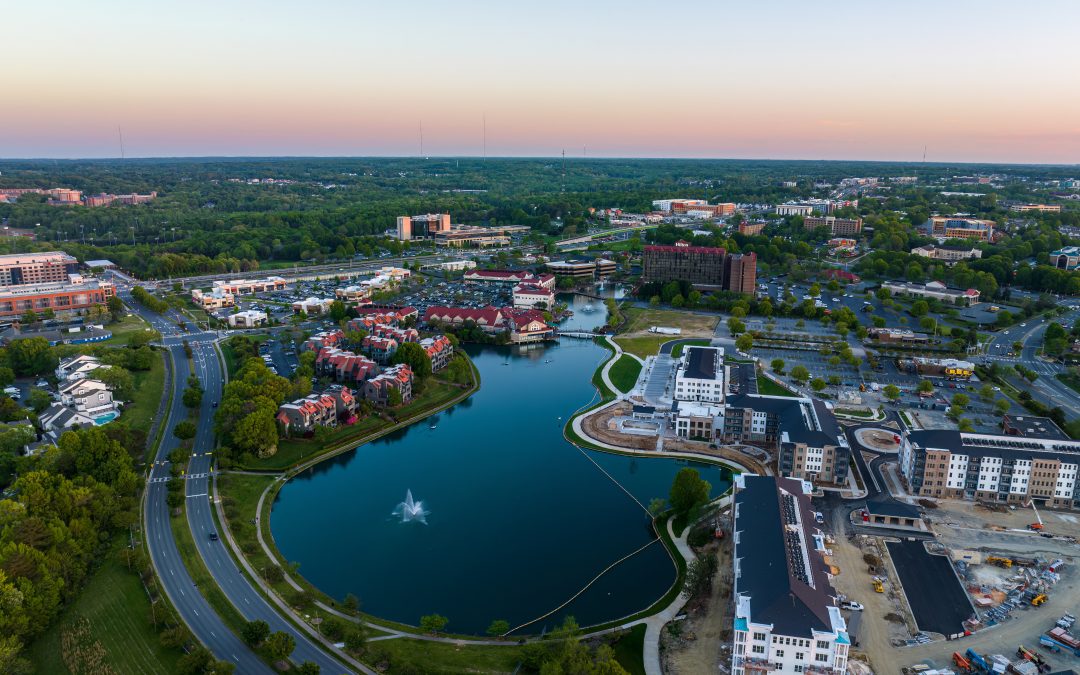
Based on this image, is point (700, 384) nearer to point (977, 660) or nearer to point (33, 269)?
point (977, 660)

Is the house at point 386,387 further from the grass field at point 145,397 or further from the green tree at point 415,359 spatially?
the grass field at point 145,397

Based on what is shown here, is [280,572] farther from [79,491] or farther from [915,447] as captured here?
[915,447]

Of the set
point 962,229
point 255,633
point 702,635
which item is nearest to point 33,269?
point 255,633

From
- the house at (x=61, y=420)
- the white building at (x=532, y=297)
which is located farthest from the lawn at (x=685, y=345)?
the house at (x=61, y=420)

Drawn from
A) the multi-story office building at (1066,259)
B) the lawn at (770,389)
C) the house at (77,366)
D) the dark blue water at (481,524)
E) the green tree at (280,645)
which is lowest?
the dark blue water at (481,524)

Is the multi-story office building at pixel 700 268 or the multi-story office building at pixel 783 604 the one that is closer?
the multi-story office building at pixel 783 604

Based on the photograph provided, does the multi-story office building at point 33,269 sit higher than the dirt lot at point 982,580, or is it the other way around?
the multi-story office building at point 33,269
